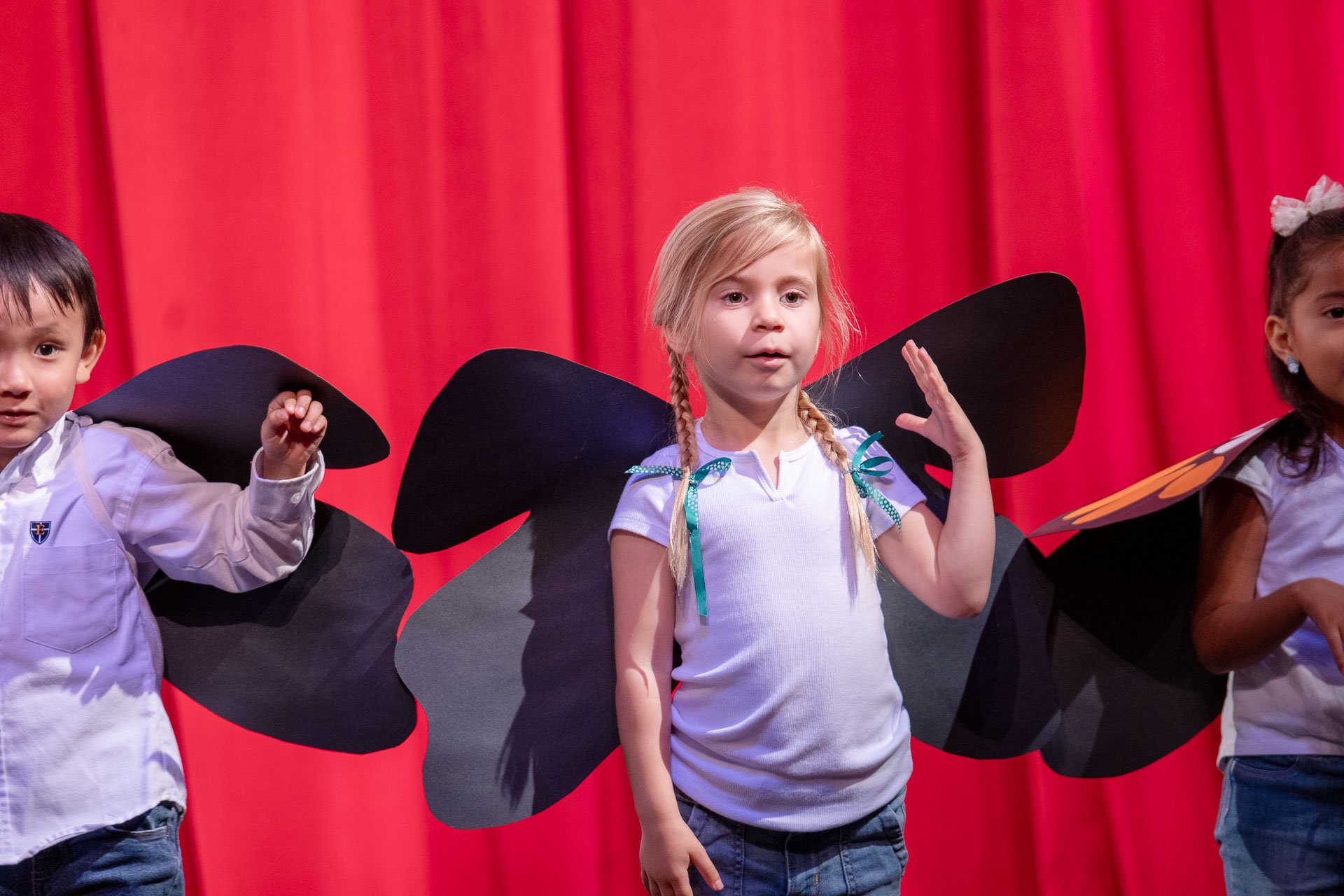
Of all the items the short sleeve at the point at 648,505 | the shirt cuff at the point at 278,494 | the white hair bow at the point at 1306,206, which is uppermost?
the white hair bow at the point at 1306,206

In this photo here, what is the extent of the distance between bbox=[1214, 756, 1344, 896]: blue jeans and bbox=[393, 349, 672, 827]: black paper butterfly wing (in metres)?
0.63

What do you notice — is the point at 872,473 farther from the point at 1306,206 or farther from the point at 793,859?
the point at 1306,206

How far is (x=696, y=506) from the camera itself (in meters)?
0.98

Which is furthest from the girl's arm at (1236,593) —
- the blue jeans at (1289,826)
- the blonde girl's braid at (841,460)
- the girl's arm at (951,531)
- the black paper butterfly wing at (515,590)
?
the black paper butterfly wing at (515,590)

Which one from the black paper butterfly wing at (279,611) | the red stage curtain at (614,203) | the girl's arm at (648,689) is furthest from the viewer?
the red stage curtain at (614,203)

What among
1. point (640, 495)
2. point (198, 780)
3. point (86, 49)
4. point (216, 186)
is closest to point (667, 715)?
point (640, 495)

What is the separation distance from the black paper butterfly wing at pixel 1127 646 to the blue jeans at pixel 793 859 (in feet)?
0.84

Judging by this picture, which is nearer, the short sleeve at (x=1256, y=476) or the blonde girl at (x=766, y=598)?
the blonde girl at (x=766, y=598)

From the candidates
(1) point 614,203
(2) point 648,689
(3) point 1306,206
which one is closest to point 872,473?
(2) point 648,689

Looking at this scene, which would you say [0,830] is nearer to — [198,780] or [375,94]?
[198,780]

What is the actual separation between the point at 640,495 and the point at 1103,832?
101 centimetres

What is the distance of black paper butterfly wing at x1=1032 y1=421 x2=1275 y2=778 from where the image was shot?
1.12 metres

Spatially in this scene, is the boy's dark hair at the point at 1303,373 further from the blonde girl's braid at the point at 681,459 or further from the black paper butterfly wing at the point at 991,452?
the blonde girl's braid at the point at 681,459

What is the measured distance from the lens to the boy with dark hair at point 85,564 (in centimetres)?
99
